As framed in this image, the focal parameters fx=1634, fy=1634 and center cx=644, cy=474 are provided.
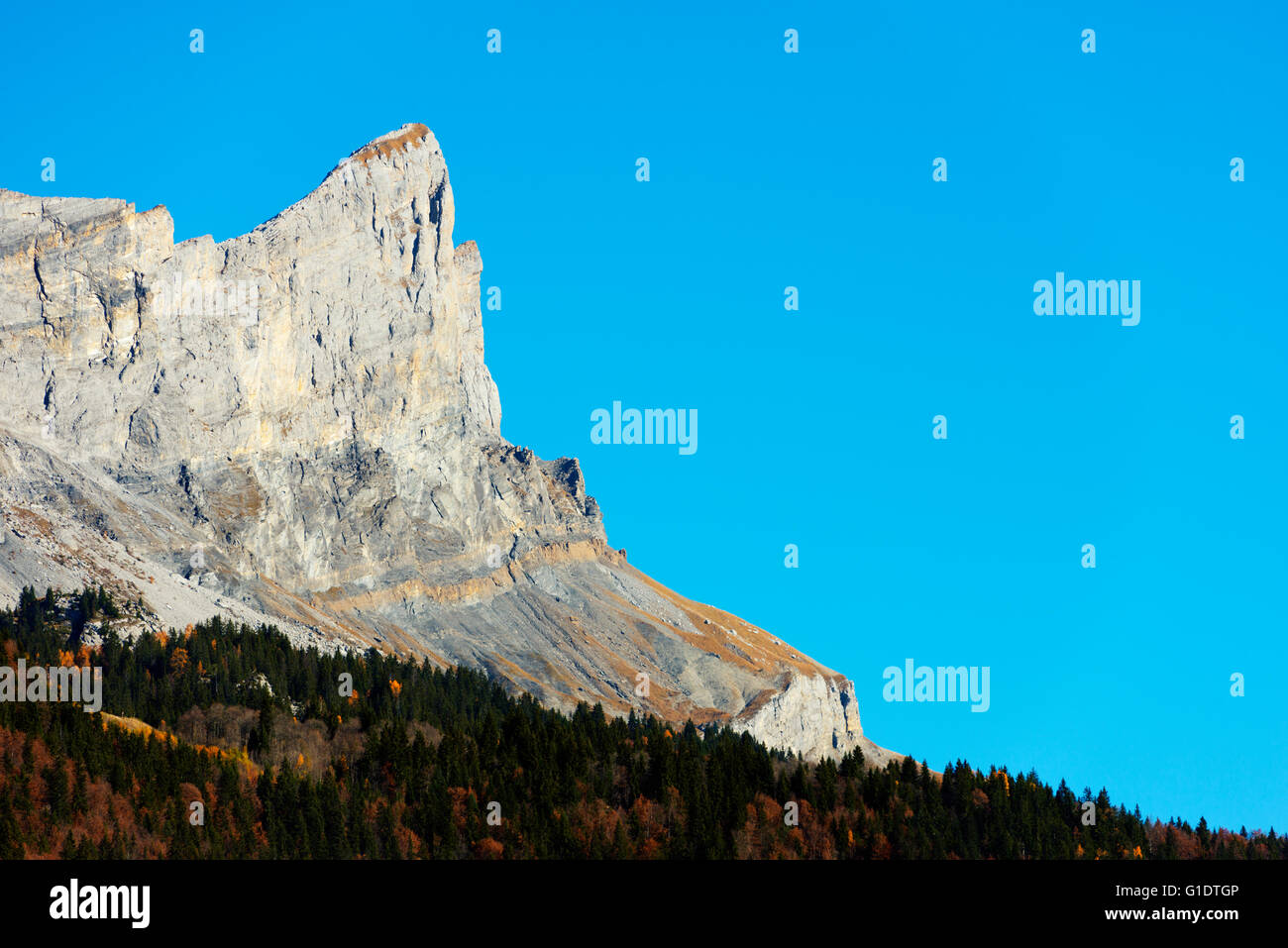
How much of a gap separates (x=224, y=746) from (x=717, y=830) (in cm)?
5323

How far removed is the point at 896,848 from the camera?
163m

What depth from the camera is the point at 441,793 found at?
519ft

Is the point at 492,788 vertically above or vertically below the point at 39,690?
below

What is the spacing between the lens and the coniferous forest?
146 m

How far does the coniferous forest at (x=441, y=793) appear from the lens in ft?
479
